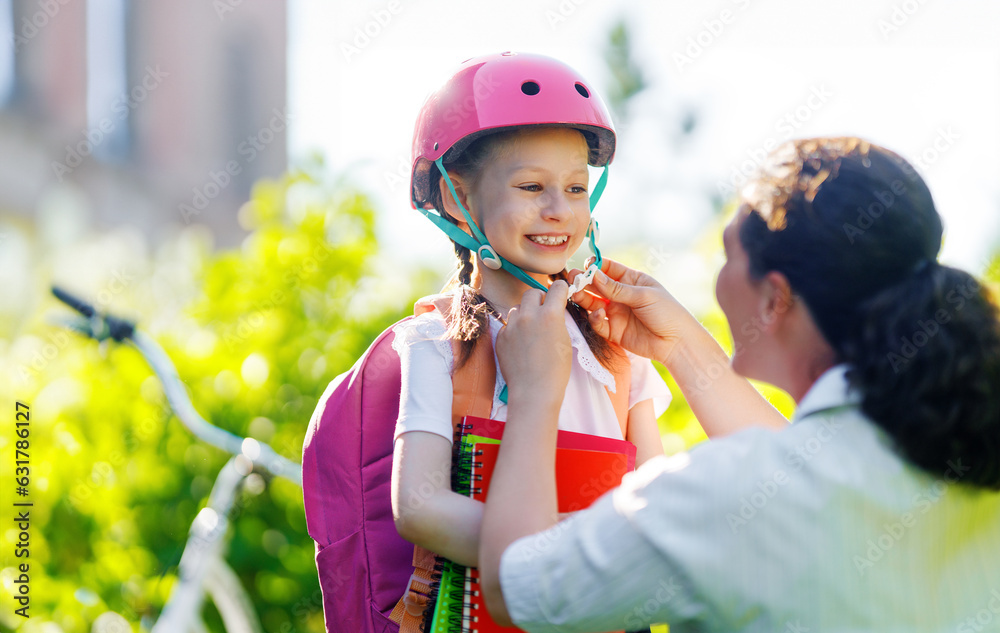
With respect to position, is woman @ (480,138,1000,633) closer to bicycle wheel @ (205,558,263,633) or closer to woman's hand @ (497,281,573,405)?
woman's hand @ (497,281,573,405)

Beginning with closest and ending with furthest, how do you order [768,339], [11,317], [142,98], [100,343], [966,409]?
1. [966,409]
2. [768,339]
3. [100,343]
4. [11,317]
5. [142,98]

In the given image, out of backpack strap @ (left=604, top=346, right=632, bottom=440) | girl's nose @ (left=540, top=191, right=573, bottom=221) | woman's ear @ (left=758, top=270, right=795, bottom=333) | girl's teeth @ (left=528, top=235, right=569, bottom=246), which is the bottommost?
backpack strap @ (left=604, top=346, right=632, bottom=440)

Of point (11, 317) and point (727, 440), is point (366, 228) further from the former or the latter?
point (11, 317)

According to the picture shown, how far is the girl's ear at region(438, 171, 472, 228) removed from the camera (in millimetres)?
2244

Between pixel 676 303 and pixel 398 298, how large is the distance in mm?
2138

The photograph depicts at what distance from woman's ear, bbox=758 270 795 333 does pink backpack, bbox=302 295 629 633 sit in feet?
2.18

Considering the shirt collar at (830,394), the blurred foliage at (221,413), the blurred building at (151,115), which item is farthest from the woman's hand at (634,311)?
the blurred building at (151,115)

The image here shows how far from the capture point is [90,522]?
13.2 ft

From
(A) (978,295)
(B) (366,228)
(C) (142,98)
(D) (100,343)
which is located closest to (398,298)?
(B) (366,228)

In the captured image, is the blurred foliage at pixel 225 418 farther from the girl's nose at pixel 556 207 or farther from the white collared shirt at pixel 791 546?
the white collared shirt at pixel 791 546

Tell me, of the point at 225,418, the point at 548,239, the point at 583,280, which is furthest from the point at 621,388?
the point at 225,418

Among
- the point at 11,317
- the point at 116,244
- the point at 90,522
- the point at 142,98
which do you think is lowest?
the point at 90,522

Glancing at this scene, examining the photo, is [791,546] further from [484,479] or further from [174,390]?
[174,390]

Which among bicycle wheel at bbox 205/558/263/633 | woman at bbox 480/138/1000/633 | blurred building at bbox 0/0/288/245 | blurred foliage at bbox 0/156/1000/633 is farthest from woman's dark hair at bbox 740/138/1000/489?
blurred building at bbox 0/0/288/245
